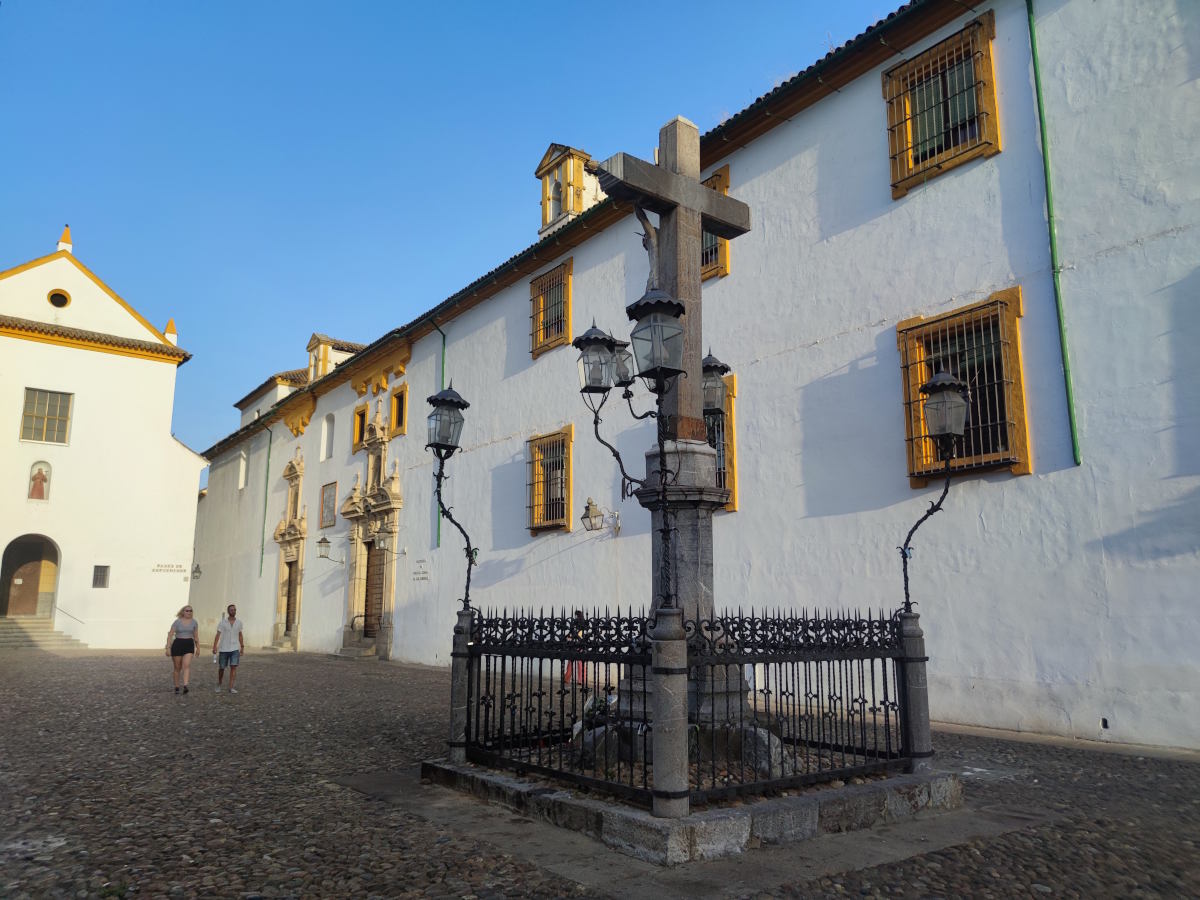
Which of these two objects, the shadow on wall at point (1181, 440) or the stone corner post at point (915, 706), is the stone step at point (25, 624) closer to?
the stone corner post at point (915, 706)

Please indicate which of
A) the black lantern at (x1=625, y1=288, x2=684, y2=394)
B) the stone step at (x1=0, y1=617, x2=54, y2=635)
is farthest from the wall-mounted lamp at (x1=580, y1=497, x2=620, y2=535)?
the stone step at (x1=0, y1=617, x2=54, y2=635)

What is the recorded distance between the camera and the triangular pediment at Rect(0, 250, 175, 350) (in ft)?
83.0

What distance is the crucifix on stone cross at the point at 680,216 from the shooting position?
5.87 metres

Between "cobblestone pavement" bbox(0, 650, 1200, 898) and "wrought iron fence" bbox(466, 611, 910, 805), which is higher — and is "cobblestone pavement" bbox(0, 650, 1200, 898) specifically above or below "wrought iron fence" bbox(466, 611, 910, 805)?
below

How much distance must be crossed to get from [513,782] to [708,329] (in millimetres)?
8514

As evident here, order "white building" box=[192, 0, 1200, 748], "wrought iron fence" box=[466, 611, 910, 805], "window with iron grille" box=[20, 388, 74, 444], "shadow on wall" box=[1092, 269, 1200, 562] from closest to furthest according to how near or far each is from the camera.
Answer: "wrought iron fence" box=[466, 611, 910, 805]
"shadow on wall" box=[1092, 269, 1200, 562]
"white building" box=[192, 0, 1200, 748]
"window with iron grille" box=[20, 388, 74, 444]

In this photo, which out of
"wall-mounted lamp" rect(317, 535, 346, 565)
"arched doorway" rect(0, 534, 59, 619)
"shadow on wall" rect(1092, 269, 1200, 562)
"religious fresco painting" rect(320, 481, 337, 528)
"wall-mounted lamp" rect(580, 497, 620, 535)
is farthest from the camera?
"arched doorway" rect(0, 534, 59, 619)

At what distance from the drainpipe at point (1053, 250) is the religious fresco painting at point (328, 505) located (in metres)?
19.6

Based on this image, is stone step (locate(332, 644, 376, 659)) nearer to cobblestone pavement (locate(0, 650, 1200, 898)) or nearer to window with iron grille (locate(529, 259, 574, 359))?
window with iron grille (locate(529, 259, 574, 359))

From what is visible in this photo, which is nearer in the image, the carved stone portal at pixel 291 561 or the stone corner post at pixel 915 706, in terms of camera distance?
the stone corner post at pixel 915 706

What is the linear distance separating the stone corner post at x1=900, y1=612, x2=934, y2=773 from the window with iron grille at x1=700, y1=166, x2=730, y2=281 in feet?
25.7

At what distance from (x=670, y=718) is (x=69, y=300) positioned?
27898mm

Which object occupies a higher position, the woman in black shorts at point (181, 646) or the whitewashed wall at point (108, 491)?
the whitewashed wall at point (108, 491)

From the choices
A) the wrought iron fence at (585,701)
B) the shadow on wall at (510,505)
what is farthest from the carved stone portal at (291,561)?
the wrought iron fence at (585,701)
